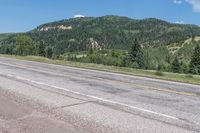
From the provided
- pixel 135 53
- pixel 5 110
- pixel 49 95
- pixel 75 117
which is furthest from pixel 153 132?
pixel 135 53

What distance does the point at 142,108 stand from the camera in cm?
850

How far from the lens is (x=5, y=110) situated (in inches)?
328

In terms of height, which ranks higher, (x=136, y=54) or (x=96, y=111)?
(x=136, y=54)

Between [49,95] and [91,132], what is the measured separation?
4500 millimetres

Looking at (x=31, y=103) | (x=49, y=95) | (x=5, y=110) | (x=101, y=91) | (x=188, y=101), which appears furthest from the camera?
(x=101, y=91)

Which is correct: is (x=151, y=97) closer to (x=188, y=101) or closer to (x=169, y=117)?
(x=188, y=101)

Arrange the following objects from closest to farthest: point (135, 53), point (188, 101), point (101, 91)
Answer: point (188, 101) → point (101, 91) → point (135, 53)

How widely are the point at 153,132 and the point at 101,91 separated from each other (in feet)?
18.1

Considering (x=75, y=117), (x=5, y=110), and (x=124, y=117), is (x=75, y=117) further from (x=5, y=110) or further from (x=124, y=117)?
(x=5, y=110)

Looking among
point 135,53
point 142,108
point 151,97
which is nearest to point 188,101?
point 151,97

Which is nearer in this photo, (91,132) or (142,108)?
(91,132)

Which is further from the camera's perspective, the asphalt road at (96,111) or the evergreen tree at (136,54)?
the evergreen tree at (136,54)

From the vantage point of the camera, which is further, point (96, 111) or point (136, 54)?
point (136, 54)

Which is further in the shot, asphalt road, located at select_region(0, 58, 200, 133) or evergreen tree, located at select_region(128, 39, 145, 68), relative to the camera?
evergreen tree, located at select_region(128, 39, 145, 68)
